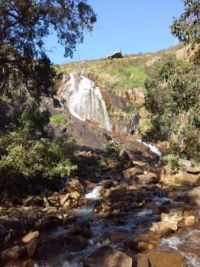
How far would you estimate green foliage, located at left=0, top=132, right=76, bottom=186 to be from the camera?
19484mm

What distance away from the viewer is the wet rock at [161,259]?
11.2 meters

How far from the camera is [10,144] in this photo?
2123 centimetres

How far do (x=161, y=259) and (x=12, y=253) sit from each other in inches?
164

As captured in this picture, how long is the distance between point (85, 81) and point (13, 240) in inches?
1314

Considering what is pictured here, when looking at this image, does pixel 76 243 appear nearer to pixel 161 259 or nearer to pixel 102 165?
pixel 161 259

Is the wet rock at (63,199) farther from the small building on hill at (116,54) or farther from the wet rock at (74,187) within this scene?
the small building on hill at (116,54)

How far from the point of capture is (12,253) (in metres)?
11.7

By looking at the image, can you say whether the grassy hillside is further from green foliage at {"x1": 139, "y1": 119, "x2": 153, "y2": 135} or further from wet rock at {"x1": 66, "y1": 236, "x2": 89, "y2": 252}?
wet rock at {"x1": 66, "y1": 236, "x2": 89, "y2": 252}

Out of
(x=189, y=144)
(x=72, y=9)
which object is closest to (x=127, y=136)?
(x=189, y=144)

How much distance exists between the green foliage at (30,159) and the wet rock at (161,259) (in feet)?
29.9

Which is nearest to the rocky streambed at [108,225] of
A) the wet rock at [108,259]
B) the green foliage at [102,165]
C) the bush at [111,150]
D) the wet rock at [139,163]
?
the wet rock at [108,259]

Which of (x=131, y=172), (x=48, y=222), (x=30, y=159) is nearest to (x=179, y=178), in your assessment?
(x=131, y=172)

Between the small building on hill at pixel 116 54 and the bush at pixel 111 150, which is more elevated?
the small building on hill at pixel 116 54

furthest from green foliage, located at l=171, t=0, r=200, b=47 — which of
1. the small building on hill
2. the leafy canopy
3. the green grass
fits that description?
the small building on hill
